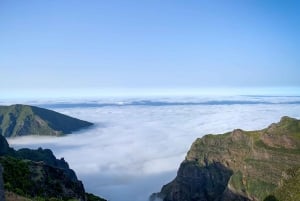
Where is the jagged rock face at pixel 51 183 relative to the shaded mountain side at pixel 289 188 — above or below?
Answer: above

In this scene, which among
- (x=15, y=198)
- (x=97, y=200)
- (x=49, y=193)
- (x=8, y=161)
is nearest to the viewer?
(x=15, y=198)

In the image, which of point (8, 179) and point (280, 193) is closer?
point (8, 179)

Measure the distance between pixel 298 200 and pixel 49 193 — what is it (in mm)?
87108

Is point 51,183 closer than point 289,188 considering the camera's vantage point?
Yes

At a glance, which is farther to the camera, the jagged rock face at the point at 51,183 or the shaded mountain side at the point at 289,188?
the shaded mountain side at the point at 289,188

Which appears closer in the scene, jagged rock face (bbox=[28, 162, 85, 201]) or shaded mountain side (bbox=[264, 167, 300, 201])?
jagged rock face (bbox=[28, 162, 85, 201])

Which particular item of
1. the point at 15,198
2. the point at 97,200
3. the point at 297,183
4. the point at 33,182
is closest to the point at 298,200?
the point at 297,183

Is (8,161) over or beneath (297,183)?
over

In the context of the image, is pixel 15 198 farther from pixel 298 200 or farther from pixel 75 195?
pixel 298 200

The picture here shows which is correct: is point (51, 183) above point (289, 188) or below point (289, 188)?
above

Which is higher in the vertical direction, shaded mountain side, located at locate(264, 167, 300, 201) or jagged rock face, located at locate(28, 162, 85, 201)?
jagged rock face, located at locate(28, 162, 85, 201)

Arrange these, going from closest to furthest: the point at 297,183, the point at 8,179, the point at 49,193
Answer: the point at 8,179
the point at 49,193
the point at 297,183

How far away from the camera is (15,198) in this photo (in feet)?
150

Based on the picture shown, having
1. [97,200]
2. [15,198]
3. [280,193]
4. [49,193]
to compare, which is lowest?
[280,193]
